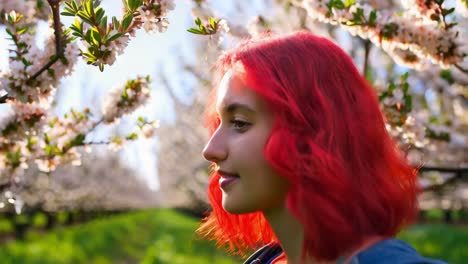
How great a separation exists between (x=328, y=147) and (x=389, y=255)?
320mm

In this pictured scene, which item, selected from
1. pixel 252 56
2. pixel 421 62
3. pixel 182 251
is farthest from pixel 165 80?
pixel 252 56

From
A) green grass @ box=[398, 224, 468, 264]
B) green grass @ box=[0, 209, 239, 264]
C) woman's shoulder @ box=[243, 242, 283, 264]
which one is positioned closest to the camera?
woman's shoulder @ box=[243, 242, 283, 264]

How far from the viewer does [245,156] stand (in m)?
1.81

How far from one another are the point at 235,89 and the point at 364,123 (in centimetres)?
37

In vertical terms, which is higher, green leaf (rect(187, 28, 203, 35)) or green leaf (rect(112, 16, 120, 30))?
green leaf (rect(112, 16, 120, 30))

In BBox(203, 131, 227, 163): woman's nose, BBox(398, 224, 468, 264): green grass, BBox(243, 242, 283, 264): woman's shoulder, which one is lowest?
BBox(398, 224, 468, 264): green grass

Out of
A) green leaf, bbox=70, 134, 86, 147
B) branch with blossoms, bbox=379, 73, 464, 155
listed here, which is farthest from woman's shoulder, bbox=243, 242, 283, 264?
branch with blossoms, bbox=379, 73, 464, 155

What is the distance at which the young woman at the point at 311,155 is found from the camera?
1717 millimetres

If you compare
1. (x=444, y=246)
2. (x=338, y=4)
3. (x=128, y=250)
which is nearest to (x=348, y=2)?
(x=338, y=4)

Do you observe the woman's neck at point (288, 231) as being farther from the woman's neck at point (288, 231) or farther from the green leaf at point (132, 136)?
the green leaf at point (132, 136)

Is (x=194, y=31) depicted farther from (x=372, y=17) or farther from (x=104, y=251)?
(x=104, y=251)

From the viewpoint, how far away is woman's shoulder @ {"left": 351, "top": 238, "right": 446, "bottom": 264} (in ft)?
5.16

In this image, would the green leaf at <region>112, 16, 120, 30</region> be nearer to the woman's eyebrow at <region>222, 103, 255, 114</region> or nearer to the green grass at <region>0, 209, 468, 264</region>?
the woman's eyebrow at <region>222, 103, 255, 114</region>

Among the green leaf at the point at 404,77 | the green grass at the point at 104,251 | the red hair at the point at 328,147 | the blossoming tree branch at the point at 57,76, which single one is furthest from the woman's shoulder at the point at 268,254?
the green grass at the point at 104,251
